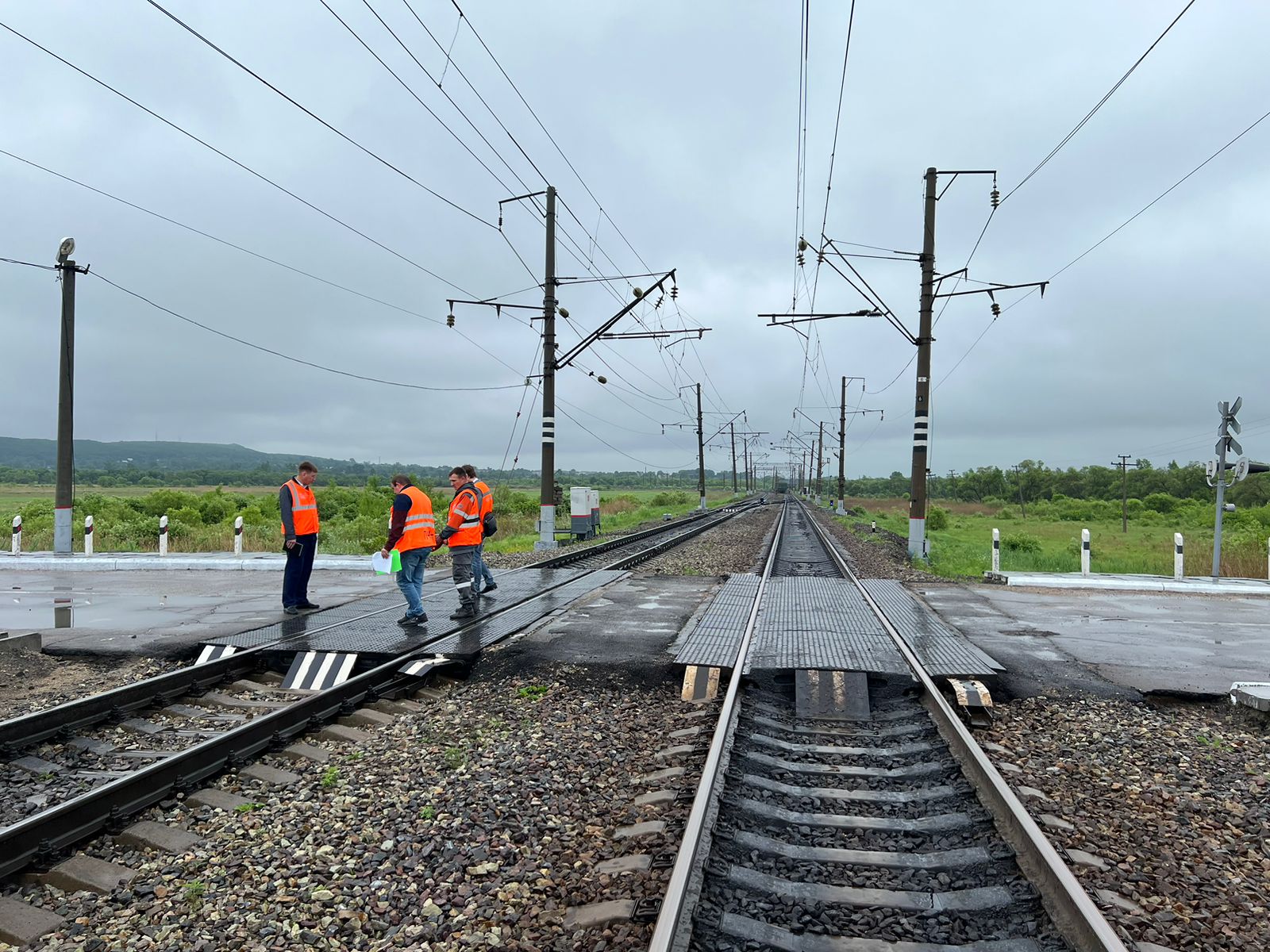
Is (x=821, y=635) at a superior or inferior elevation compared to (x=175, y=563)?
superior

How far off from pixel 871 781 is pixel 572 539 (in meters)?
20.2

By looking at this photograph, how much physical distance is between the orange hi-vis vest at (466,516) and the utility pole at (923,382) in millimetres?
12599

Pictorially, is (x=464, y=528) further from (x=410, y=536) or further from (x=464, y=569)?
(x=410, y=536)

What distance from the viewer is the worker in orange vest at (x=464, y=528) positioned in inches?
392

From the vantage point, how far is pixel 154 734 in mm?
5832

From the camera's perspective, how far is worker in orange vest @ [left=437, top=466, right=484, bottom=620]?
9953 millimetres

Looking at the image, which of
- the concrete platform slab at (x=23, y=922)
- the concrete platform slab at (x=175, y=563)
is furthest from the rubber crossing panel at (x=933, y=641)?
the concrete platform slab at (x=175, y=563)

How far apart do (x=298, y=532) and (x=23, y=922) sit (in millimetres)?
7036

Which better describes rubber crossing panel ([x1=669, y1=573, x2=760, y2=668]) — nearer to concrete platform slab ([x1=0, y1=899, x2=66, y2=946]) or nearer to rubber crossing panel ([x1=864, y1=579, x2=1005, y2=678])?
rubber crossing panel ([x1=864, y1=579, x2=1005, y2=678])

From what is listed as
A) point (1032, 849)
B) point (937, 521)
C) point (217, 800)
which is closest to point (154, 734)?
point (217, 800)

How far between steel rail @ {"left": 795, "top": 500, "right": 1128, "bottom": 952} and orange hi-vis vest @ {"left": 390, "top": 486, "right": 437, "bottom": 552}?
5776 millimetres

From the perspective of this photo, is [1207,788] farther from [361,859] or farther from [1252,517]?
[1252,517]

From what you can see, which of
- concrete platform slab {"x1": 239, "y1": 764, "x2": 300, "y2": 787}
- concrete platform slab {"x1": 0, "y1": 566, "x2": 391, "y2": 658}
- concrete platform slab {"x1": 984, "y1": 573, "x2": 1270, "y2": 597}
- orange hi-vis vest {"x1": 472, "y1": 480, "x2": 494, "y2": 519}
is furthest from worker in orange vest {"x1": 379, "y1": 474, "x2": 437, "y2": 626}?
concrete platform slab {"x1": 984, "y1": 573, "x2": 1270, "y2": 597}

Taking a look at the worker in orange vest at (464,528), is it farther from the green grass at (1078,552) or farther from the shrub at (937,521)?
the shrub at (937,521)
